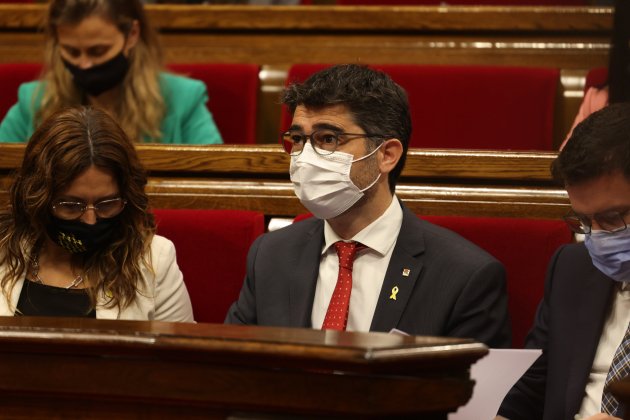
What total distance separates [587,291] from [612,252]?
0.06 m

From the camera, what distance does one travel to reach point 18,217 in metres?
1.01

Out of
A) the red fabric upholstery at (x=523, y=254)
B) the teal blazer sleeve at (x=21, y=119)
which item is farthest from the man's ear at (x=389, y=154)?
the teal blazer sleeve at (x=21, y=119)

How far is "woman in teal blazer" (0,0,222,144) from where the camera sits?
4.47 ft

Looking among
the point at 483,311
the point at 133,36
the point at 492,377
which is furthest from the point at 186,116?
the point at 492,377

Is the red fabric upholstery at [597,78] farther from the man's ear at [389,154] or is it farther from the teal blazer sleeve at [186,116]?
the teal blazer sleeve at [186,116]

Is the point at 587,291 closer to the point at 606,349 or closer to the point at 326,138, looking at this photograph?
the point at 606,349

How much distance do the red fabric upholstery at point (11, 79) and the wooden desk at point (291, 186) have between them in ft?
1.43

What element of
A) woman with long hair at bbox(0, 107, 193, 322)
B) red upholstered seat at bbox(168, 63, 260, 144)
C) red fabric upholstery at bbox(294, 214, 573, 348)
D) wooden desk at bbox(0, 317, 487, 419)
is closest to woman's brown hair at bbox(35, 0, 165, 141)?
red upholstered seat at bbox(168, 63, 260, 144)

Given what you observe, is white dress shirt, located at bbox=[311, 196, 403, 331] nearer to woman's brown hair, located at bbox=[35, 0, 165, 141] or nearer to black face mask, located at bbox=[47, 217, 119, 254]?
black face mask, located at bbox=[47, 217, 119, 254]

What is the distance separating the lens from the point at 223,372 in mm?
497

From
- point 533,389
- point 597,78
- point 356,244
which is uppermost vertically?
point 597,78

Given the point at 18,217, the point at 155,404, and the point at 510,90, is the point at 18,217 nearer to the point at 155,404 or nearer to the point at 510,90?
the point at 155,404

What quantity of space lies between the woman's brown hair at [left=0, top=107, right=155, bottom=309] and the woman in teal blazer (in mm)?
349

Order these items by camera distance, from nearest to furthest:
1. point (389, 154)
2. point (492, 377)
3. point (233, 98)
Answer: point (492, 377) < point (389, 154) < point (233, 98)
